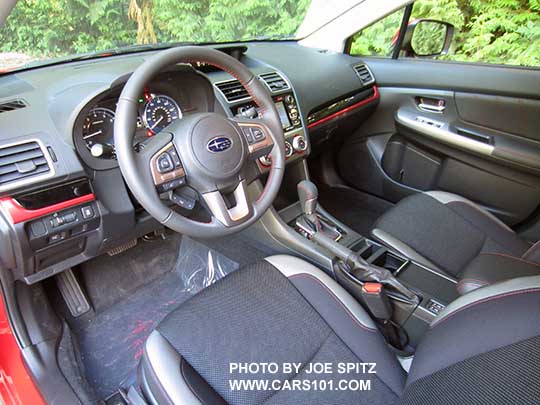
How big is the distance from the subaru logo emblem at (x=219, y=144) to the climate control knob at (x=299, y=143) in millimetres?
643

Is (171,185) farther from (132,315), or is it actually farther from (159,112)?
(132,315)

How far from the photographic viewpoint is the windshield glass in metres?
1.19

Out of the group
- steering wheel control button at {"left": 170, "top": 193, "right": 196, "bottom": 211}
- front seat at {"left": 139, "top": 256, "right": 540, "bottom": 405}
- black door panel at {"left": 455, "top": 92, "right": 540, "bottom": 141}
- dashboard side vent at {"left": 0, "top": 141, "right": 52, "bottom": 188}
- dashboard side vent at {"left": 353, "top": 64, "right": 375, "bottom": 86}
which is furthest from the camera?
dashboard side vent at {"left": 353, "top": 64, "right": 375, "bottom": 86}

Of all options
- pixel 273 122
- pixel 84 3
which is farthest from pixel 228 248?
pixel 84 3

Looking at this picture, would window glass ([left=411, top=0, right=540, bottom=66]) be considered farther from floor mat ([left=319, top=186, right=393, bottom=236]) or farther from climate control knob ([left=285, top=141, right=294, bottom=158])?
climate control knob ([left=285, top=141, right=294, bottom=158])

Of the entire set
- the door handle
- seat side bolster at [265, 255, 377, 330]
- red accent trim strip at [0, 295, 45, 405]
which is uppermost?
the door handle

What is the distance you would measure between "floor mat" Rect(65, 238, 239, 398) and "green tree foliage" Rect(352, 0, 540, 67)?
1486 mm

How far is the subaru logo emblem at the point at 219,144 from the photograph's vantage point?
1110mm

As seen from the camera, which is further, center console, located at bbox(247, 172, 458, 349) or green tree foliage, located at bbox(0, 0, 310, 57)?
center console, located at bbox(247, 172, 458, 349)

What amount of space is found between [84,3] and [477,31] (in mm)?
1854

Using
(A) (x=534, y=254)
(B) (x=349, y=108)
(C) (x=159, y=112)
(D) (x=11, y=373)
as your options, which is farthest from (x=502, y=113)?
(D) (x=11, y=373)

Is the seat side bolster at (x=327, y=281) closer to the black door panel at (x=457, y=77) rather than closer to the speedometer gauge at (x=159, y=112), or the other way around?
the speedometer gauge at (x=159, y=112)

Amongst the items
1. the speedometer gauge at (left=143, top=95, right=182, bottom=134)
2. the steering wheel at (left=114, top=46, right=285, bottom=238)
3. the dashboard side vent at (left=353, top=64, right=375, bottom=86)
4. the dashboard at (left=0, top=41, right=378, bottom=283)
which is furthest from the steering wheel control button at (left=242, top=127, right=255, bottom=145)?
the dashboard side vent at (left=353, top=64, right=375, bottom=86)

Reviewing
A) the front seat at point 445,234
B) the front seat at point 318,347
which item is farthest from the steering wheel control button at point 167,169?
the front seat at point 445,234
